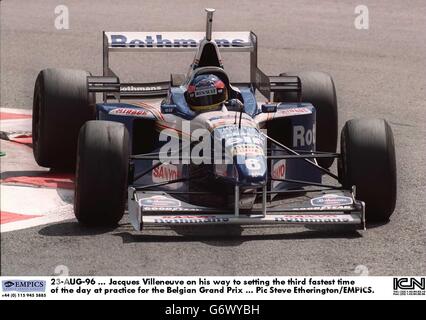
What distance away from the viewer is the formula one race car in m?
10.8

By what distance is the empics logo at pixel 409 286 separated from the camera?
922 centimetres

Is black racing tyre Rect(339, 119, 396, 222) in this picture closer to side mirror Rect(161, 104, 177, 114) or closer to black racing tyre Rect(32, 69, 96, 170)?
side mirror Rect(161, 104, 177, 114)

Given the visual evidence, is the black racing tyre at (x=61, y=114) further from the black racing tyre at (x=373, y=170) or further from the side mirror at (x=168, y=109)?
the black racing tyre at (x=373, y=170)

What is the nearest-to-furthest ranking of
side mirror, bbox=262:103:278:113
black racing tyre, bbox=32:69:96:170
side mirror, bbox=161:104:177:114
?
side mirror, bbox=161:104:177:114 < side mirror, bbox=262:103:278:113 < black racing tyre, bbox=32:69:96:170

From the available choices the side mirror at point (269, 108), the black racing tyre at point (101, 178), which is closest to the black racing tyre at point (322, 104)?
the side mirror at point (269, 108)

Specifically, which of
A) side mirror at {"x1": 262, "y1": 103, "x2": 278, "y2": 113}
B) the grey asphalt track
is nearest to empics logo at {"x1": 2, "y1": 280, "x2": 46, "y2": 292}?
the grey asphalt track

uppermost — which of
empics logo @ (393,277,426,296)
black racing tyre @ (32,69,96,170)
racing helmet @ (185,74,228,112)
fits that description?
racing helmet @ (185,74,228,112)

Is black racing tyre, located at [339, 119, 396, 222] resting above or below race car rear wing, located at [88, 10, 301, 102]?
below

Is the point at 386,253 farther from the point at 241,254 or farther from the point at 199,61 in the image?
the point at 199,61

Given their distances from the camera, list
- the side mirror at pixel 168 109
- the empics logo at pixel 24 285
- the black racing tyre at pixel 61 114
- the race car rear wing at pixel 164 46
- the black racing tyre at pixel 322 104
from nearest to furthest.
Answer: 1. the empics logo at pixel 24 285
2. the side mirror at pixel 168 109
3. the black racing tyre at pixel 61 114
4. the black racing tyre at pixel 322 104
5. the race car rear wing at pixel 164 46

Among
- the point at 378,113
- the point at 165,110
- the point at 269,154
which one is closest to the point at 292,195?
the point at 269,154

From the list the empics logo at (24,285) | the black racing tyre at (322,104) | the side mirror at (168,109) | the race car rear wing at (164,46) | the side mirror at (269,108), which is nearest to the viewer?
the empics logo at (24,285)

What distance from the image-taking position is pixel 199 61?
12.8 meters

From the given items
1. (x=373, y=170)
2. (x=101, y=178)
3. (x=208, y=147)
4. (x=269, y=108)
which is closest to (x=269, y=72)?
(x=269, y=108)
